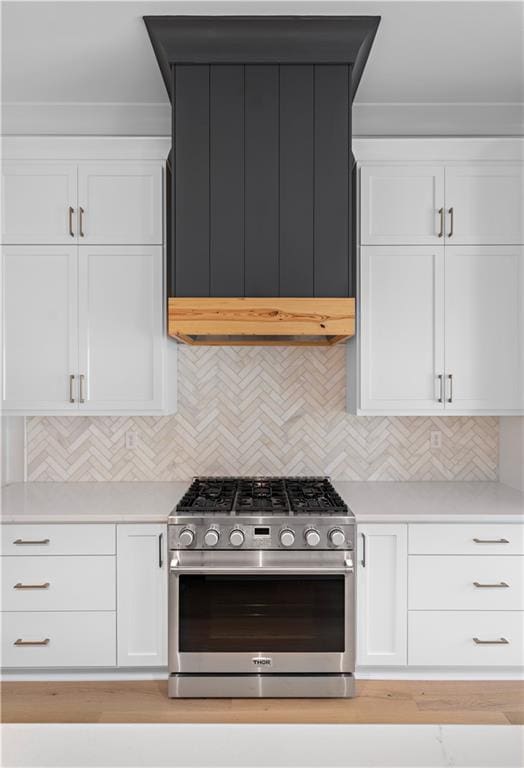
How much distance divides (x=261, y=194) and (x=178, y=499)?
1.51 meters

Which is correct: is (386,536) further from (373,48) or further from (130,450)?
(373,48)

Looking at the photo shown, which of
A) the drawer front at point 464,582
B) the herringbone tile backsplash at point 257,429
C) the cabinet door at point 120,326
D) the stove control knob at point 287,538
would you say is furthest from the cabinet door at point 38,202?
the drawer front at point 464,582

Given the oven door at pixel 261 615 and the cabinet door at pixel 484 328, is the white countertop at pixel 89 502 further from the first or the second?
the cabinet door at pixel 484 328

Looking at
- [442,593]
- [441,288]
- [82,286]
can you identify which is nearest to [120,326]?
[82,286]

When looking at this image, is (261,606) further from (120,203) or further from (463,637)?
(120,203)

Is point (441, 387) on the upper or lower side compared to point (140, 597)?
upper

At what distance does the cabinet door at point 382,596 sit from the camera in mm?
2514

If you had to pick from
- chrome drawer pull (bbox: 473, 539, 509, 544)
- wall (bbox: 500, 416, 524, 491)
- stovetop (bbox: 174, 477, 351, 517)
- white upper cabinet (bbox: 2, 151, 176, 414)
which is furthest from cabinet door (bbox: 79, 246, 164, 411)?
wall (bbox: 500, 416, 524, 491)

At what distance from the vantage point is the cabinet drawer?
251 centimetres

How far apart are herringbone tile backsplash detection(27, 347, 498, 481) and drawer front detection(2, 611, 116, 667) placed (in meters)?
0.82

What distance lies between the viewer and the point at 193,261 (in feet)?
8.18

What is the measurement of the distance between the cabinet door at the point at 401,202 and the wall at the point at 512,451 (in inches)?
41.7

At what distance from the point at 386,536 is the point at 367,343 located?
0.93 meters

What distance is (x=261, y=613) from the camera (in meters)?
2.40
